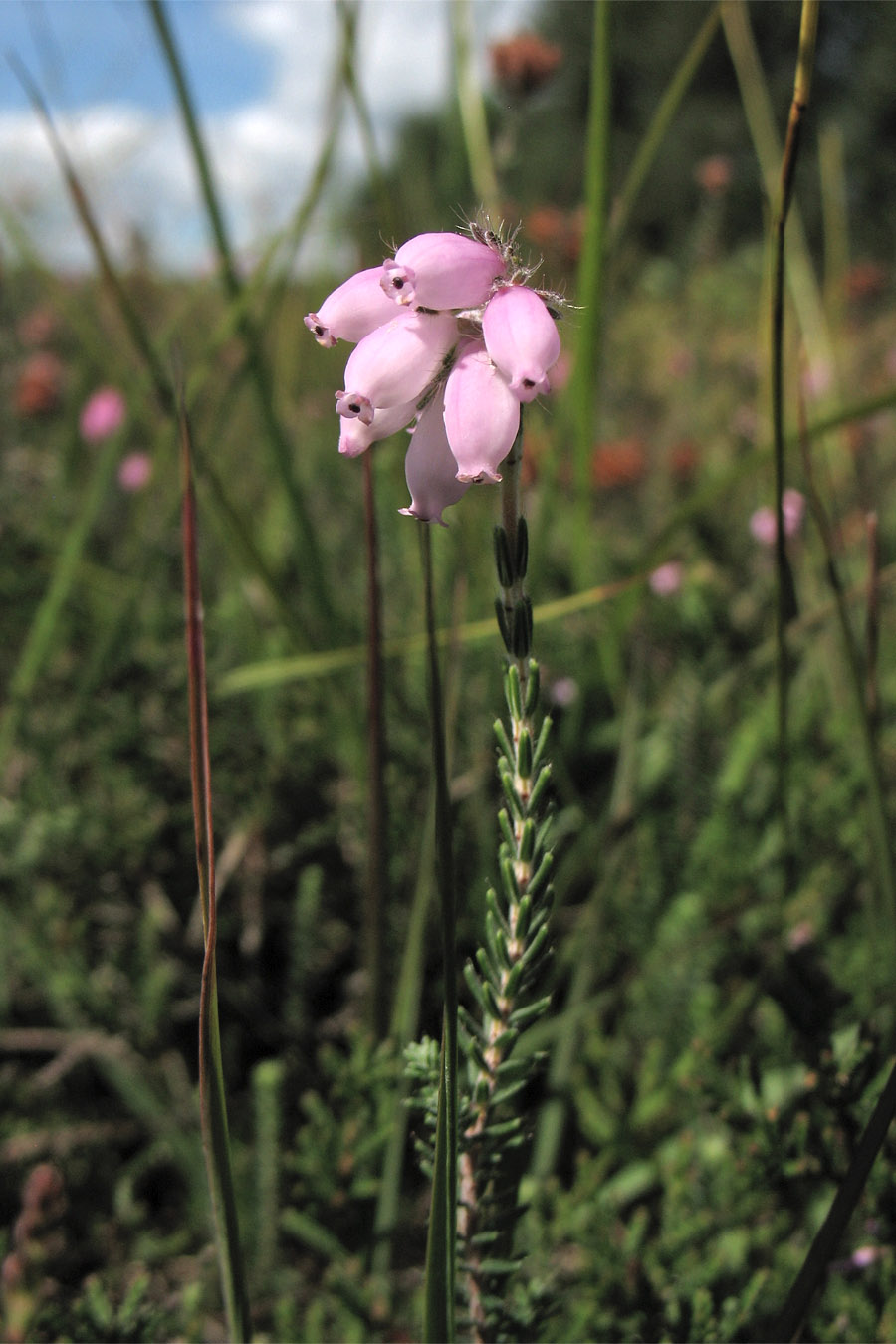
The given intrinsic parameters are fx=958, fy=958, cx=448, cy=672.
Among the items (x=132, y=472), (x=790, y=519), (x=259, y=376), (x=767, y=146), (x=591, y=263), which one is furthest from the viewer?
(x=132, y=472)

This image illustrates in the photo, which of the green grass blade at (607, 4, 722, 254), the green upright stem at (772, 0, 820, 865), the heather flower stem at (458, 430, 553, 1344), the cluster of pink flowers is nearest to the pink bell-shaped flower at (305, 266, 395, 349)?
the cluster of pink flowers

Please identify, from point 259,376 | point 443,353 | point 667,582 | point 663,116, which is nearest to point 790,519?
point 667,582

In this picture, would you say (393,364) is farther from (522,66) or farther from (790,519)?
(522,66)

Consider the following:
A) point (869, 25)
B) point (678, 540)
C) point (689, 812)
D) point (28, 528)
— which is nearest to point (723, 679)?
point (689, 812)

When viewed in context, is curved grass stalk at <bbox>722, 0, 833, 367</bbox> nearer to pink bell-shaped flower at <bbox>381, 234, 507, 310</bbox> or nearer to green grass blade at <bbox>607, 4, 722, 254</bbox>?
green grass blade at <bbox>607, 4, 722, 254</bbox>

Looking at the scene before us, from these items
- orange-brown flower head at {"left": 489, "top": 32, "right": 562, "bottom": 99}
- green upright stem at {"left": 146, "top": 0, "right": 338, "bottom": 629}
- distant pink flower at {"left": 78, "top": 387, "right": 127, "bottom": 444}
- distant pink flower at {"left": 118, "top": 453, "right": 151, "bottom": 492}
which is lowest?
green upright stem at {"left": 146, "top": 0, "right": 338, "bottom": 629}

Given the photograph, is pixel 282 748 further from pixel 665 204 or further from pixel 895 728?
pixel 665 204
